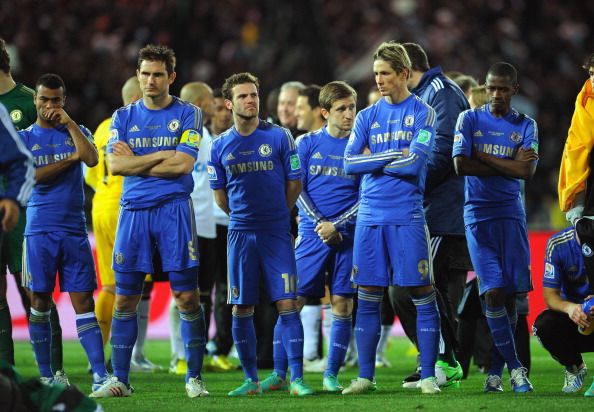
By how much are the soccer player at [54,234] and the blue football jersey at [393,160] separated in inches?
69.0

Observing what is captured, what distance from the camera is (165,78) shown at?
693 cm

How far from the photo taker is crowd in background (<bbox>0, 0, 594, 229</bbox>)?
1738 centimetres

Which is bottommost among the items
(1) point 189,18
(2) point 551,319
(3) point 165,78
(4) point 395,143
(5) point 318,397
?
(5) point 318,397

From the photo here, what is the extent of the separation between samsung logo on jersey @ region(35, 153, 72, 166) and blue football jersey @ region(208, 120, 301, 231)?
3.14 ft

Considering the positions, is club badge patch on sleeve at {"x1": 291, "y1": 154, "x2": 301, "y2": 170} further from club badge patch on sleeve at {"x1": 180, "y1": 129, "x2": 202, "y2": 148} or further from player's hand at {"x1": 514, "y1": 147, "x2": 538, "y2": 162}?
player's hand at {"x1": 514, "y1": 147, "x2": 538, "y2": 162}

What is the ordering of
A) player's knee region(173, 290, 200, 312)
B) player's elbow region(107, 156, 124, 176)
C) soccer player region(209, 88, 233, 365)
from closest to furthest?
player's elbow region(107, 156, 124, 176) < player's knee region(173, 290, 200, 312) < soccer player region(209, 88, 233, 365)

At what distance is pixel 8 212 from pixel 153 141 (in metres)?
1.83

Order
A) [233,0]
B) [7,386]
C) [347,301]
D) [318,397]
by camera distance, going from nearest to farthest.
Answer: [7,386], [318,397], [347,301], [233,0]

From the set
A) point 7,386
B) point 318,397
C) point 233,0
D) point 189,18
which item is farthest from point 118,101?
point 7,386

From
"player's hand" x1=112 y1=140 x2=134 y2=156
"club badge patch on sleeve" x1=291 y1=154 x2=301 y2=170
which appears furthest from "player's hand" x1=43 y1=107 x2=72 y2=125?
"club badge patch on sleeve" x1=291 y1=154 x2=301 y2=170

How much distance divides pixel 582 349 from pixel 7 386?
3.74 metres

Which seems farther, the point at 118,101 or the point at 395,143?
the point at 118,101

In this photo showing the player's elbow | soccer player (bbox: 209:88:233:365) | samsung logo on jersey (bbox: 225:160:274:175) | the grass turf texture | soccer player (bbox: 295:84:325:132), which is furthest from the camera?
soccer player (bbox: 209:88:233:365)

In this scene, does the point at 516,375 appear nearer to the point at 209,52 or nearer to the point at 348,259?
the point at 348,259
